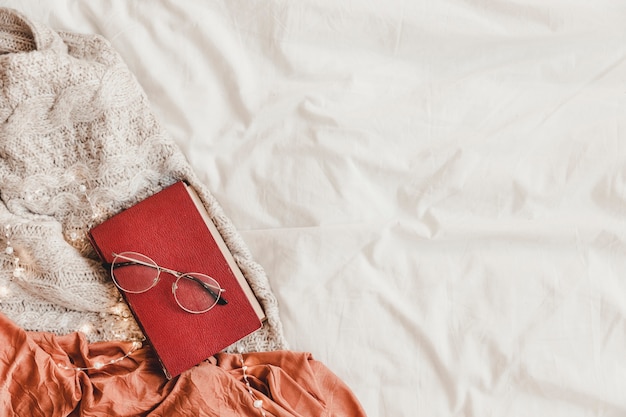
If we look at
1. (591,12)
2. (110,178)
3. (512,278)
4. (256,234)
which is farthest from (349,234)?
(591,12)

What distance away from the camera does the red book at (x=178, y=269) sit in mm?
821

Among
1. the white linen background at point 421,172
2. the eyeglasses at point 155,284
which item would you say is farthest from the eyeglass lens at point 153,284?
the white linen background at point 421,172

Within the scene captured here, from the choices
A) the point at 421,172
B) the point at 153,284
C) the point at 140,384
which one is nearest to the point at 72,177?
the point at 153,284

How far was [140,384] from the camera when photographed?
2.72ft

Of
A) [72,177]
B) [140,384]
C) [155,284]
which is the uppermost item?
[72,177]

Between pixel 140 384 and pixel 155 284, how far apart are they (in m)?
0.15

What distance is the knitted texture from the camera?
2.71 ft

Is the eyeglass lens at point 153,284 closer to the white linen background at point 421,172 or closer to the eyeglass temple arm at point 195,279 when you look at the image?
the eyeglass temple arm at point 195,279

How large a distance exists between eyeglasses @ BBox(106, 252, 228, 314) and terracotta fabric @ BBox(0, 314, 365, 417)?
9cm

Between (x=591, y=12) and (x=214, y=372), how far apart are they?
0.77 meters

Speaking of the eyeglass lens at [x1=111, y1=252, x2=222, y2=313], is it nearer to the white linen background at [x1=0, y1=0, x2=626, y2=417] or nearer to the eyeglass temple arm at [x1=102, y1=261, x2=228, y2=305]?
the eyeglass temple arm at [x1=102, y1=261, x2=228, y2=305]

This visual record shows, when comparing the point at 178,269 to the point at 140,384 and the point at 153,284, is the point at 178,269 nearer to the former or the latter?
the point at 153,284

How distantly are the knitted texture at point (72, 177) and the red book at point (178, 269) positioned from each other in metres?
0.03

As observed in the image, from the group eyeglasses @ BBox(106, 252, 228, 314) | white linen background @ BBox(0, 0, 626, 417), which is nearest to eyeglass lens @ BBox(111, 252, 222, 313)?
eyeglasses @ BBox(106, 252, 228, 314)
